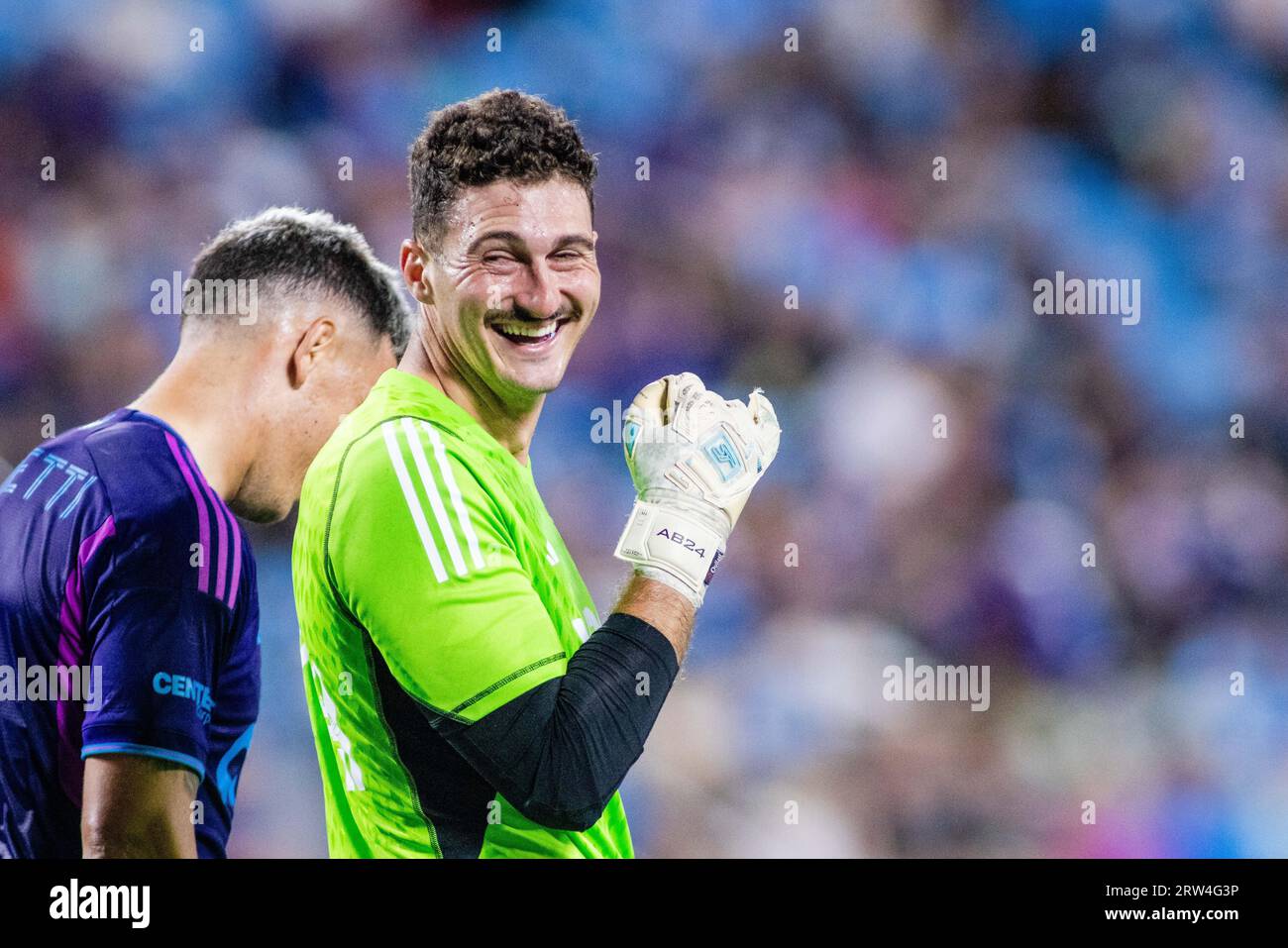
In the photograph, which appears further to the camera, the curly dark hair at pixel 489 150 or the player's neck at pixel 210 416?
the player's neck at pixel 210 416

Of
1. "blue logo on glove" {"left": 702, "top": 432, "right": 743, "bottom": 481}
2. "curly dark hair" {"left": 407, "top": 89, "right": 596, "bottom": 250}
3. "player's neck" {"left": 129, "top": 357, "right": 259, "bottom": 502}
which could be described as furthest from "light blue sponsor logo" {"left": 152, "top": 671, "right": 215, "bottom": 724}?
"blue logo on glove" {"left": 702, "top": 432, "right": 743, "bottom": 481}

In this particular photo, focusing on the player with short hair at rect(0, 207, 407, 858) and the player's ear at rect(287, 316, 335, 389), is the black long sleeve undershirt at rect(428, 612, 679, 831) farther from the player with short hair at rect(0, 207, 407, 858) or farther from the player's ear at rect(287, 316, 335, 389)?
the player's ear at rect(287, 316, 335, 389)

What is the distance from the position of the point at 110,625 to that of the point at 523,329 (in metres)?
0.95

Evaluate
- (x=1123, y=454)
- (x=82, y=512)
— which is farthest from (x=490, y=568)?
(x=1123, y=454)

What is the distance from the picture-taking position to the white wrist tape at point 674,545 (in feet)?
7.25

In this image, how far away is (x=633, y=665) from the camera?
2.03 m


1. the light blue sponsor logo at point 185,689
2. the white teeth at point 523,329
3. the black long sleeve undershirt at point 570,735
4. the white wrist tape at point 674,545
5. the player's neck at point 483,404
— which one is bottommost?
the black long sleeve undershirt at point 570,735

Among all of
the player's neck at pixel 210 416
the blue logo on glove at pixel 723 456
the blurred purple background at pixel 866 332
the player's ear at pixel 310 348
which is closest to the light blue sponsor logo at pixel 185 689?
the player's neck at pixel 210 416

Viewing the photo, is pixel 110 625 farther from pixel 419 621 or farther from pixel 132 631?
pixel 419 621

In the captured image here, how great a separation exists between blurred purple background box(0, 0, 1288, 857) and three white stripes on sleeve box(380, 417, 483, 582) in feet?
7.26

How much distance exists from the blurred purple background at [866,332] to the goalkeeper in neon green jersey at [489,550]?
78.1 inches

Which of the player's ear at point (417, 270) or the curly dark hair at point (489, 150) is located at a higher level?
the curly dark hair at point (489, 150)

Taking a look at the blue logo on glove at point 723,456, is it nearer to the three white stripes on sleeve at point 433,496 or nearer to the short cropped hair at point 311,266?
the three white stripes on sleeve at point 433,496

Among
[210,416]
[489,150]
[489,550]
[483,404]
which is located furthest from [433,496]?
[210,416]
